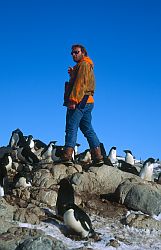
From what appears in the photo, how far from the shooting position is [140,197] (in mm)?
12914

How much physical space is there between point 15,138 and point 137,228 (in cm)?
1229

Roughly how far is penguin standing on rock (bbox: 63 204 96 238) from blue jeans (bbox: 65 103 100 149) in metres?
2.76

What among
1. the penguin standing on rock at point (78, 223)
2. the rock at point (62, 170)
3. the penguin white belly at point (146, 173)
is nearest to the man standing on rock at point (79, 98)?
the rock at point (62, 170)

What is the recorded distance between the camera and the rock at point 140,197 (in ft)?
41.9

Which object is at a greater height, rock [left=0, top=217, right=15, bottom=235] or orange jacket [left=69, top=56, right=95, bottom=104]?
orange jacket [left=69, top=56, right=95, bottom=104]

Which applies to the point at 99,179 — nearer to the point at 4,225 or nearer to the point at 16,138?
the point at 4,225

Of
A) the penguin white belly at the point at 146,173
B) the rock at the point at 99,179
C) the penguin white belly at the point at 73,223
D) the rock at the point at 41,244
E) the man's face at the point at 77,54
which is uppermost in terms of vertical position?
the man's face at the point at 77,54

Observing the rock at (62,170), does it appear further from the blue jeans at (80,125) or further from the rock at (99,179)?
the blue jeans at (80,125)

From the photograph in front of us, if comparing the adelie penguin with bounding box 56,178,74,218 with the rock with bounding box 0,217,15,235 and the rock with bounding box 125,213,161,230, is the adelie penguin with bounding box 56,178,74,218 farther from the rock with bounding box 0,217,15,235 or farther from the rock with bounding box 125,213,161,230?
the rock with bounding box 125,213,161,230

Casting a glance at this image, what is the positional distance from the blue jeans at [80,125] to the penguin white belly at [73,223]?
2.82m

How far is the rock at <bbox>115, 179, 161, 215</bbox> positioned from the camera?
12.8m

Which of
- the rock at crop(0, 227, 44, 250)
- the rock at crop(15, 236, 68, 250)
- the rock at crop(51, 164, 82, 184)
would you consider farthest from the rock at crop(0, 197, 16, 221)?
the rock at crop(51, 164, 82, 184)

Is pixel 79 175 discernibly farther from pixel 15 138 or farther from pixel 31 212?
pixel 15 138

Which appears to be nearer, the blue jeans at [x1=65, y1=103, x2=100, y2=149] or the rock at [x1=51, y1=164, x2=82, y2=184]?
the blue jeans at [x1=65, y1=103, x2=100, y2=149]
